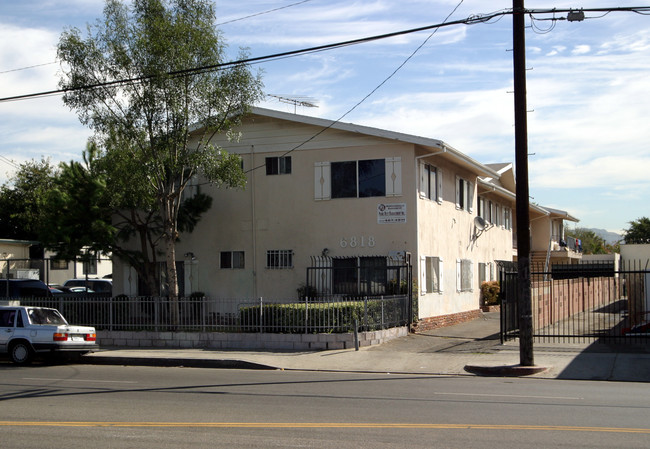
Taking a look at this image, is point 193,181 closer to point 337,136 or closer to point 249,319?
point 337,136

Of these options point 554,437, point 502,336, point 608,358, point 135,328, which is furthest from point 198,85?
point 554,437

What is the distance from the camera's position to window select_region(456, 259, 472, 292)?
2750cm

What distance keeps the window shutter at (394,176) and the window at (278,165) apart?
366cm

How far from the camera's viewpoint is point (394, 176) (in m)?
23.1

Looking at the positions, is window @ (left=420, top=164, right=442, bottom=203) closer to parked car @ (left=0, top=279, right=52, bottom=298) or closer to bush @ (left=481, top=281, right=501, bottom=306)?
bush @ (left=481, top=281, right=501, bottom=306)

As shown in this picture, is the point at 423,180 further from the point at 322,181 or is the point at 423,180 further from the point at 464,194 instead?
the point at 464,194

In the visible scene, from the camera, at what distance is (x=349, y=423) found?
360 inches

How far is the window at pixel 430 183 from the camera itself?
23.7 metres

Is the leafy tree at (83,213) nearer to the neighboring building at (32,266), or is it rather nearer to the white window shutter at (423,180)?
the neighboring building at (32,266)

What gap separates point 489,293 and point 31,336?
67.3 feet

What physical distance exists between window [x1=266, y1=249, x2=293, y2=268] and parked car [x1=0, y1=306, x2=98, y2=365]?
8.24 metres

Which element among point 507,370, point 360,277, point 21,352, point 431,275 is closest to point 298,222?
point 360,277

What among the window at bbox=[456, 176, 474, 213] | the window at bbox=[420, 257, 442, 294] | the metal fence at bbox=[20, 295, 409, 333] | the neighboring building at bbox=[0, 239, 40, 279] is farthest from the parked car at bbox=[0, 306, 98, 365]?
the window at bbox=[456, 176, 474, 213]

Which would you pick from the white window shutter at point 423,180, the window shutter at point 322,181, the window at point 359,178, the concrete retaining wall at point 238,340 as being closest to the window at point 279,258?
the window shutter at point 322,181
